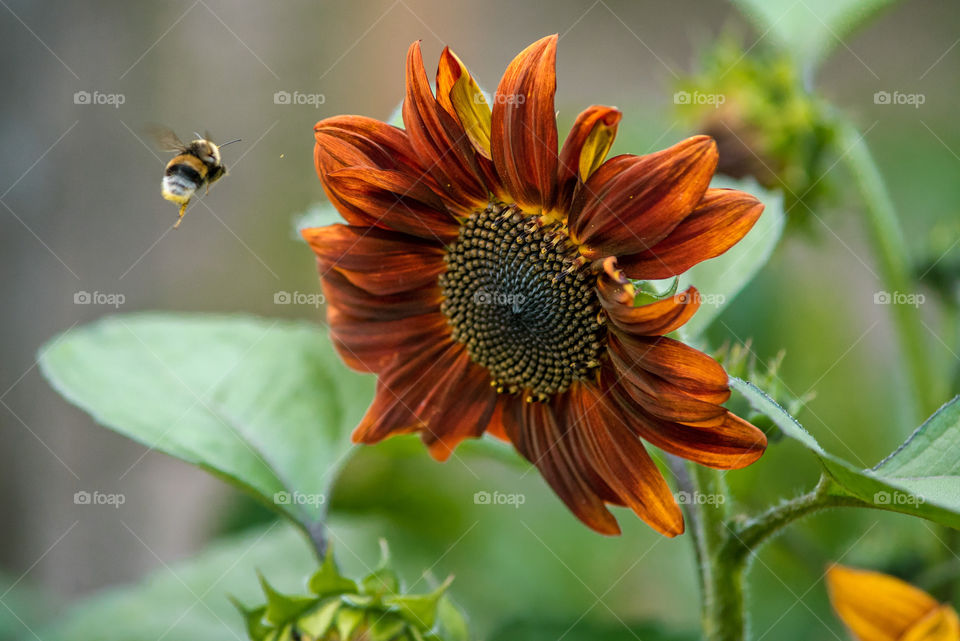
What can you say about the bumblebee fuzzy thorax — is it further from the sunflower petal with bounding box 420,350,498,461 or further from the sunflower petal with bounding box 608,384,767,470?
the sunflower petal with bounding box 608,384,767,470

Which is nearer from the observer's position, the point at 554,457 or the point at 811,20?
the point at 554,457

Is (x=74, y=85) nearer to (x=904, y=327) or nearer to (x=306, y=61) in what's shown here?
(x=306, y=61)

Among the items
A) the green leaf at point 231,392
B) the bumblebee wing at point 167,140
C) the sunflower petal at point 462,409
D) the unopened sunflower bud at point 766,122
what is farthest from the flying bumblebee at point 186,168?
the unopened sunflower bud at point 766,122

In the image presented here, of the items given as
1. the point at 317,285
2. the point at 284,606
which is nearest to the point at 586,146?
the point at 284,606

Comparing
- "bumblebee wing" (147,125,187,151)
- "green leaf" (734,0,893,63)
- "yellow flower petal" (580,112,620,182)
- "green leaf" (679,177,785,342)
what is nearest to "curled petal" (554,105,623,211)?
"yellow flower petal" (580,112,620,182)

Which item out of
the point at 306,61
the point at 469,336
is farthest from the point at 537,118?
the point at 306,61

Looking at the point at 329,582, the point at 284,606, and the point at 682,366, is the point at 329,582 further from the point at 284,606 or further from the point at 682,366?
the point at 682,366
